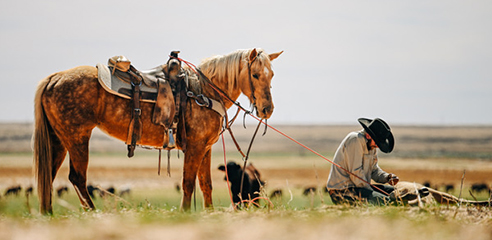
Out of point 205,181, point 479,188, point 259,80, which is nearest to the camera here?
point 259,80

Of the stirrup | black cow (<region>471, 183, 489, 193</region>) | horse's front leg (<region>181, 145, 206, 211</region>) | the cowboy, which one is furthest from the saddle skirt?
black cow (<region>471, 183, 489, 193</region>)

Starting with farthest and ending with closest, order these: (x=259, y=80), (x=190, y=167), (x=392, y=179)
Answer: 1. (x=392, y=179)
2. (x=259, y=80)
3. (x=190, y=167)

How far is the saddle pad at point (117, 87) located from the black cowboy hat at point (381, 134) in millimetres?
3351

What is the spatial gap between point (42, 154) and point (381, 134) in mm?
4996

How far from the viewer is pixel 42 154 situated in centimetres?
748

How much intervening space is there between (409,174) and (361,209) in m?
34.0

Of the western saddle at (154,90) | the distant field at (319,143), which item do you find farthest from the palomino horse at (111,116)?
the distant field at (319,143)

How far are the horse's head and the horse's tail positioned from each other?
2.98 metres

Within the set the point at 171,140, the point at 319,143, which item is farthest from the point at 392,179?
the point at 319,143

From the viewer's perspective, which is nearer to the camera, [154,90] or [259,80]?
[154,90]

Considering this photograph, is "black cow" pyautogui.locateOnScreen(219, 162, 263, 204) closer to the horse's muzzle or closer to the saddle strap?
the horse's muzzle

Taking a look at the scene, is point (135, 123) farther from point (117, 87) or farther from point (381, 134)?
point (381, 134)

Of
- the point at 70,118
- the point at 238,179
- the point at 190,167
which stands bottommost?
the point at 238,179

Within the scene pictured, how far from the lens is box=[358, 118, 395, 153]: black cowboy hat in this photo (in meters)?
8.24
